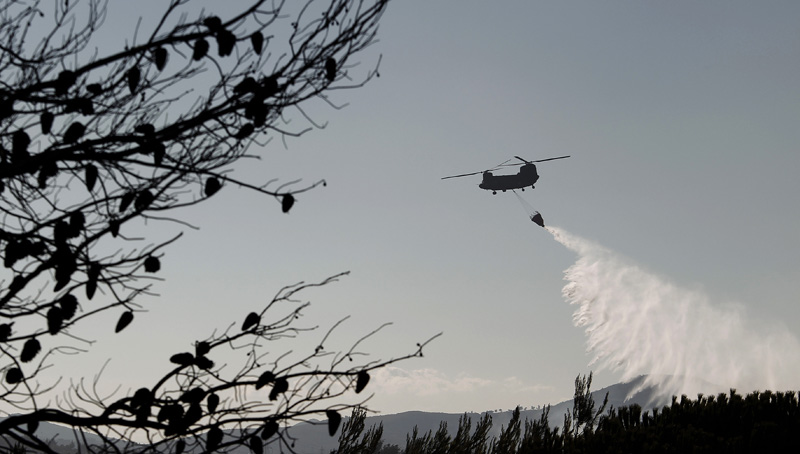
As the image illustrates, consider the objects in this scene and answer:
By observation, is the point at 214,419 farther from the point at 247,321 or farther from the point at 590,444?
→ the point at 590,444

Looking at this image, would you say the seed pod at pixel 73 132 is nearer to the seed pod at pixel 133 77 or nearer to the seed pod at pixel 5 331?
the seed pod at pixel 133 77

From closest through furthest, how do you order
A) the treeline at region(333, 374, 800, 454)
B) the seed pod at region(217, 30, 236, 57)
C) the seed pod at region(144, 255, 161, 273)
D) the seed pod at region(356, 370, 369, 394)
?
the seed pod at region(217, 30, 236, 57), the seed pod at region(144, 255, 161, 273), the seed pod at region(356, 370, 369, 394), the treeline at region(333, 374, 800, 454)

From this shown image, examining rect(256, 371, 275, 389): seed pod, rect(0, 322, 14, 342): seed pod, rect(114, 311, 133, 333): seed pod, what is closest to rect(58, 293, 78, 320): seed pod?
rect(114, 311, 133, 333): seed pod

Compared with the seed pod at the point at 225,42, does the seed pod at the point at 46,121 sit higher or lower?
lower

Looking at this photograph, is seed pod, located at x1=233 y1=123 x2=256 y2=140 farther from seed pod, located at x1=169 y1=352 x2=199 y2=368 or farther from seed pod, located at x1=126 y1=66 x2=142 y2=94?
seed pod, located at x1=169 y1=352 x2=199 y2=368

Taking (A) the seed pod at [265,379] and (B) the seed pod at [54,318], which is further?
(A) the seed pod at [265,379]

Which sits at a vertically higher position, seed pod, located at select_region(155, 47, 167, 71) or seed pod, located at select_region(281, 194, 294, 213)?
seed pod, located at select_region(155, 47, 167, 71)

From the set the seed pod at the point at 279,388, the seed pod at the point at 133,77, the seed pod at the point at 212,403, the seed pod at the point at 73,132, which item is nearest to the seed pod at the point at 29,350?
the seed pod at the point at 212,403

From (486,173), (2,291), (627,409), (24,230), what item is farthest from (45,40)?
(486,173)

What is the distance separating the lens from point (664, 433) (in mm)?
12430

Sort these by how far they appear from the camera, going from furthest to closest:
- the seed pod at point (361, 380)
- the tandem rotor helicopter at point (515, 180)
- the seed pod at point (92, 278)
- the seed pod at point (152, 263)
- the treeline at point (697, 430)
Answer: the tandem rotor helicopter at point (515, 180), the treeline at point (697, 430), the seed pod at point (361, 380), the seed pod at point (152, 263), the seed pod at point (92, 278)

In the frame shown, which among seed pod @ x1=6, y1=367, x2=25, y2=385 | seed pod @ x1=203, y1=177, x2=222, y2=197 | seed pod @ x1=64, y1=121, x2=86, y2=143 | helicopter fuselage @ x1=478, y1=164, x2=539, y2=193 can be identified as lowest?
seed pod @ x1=6, y1=367, x2=25, y2=385

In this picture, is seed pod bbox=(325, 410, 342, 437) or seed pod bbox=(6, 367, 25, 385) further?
seed pod bbox=(6, 367, 25, 385)

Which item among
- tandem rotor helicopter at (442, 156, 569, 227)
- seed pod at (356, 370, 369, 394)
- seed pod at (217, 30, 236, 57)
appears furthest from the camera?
tandem rotor helicopter at (442, 156, 569, 227)
